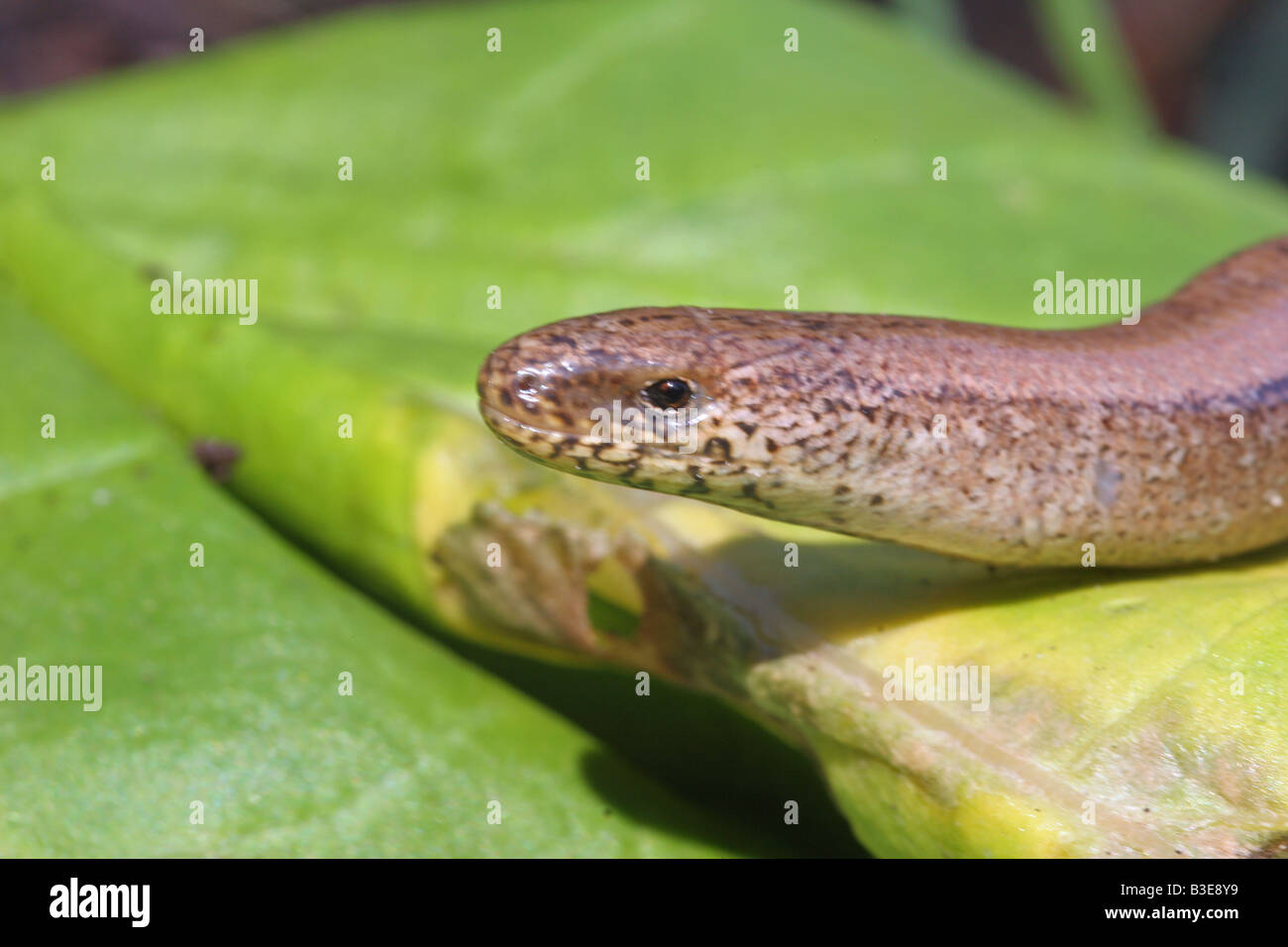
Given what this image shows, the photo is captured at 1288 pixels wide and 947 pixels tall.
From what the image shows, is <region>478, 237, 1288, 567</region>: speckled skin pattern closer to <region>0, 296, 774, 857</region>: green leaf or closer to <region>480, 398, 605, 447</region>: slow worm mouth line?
<region>480, 398, 605, 447</region>: slow worm mouth line

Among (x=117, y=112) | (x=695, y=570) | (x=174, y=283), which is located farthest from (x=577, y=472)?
(x=117, y=112)

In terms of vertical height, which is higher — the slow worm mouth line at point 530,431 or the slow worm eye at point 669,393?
the slow worm eye at point 669,393

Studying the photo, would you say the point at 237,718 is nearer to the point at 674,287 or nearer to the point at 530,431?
the point at 530,431

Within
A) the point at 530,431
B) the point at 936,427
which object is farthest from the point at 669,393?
the point at 936,427

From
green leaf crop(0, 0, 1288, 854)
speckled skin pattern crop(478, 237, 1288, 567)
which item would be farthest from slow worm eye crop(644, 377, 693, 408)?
green leaf crop(0, 0, 1288, 854)

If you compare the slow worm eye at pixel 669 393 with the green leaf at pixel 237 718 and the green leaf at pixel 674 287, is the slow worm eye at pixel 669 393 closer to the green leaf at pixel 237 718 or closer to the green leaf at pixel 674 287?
the green leaf at pixel 674 287

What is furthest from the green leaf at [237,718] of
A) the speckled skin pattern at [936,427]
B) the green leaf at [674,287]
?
the speckled skin pattern at [936,427]
